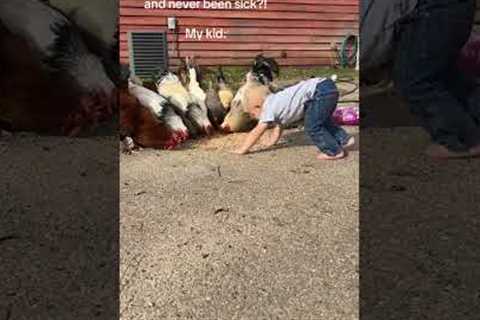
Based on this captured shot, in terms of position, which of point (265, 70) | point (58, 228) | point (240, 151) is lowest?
point (58, 228)

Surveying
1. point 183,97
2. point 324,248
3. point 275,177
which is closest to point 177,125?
A: point 183,97

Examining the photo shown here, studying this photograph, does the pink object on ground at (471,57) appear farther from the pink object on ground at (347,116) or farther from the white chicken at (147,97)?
the white chicken at (147,97)

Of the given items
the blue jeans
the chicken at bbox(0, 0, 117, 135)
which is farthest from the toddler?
the chicken at bbox(0, 0, 117, 135)

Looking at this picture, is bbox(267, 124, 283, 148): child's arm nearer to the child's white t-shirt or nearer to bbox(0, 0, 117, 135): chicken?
the child's white t-shirt

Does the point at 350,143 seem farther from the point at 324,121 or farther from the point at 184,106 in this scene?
the point at 184,106

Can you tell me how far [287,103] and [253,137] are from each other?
0.20 feet

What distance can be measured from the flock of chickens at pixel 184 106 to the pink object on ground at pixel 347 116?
3.6 inches

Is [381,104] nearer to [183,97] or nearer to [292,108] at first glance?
[292,108]

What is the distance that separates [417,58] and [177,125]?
1.04 ft

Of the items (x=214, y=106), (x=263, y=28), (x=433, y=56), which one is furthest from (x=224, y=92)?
(x=433, y=56)

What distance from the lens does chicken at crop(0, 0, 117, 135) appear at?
3.76 feet

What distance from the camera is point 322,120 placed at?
1.05 meters

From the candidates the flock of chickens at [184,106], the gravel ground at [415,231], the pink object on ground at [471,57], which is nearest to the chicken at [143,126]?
the flock of chickens at [184,106]

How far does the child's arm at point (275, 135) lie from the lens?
103cm
